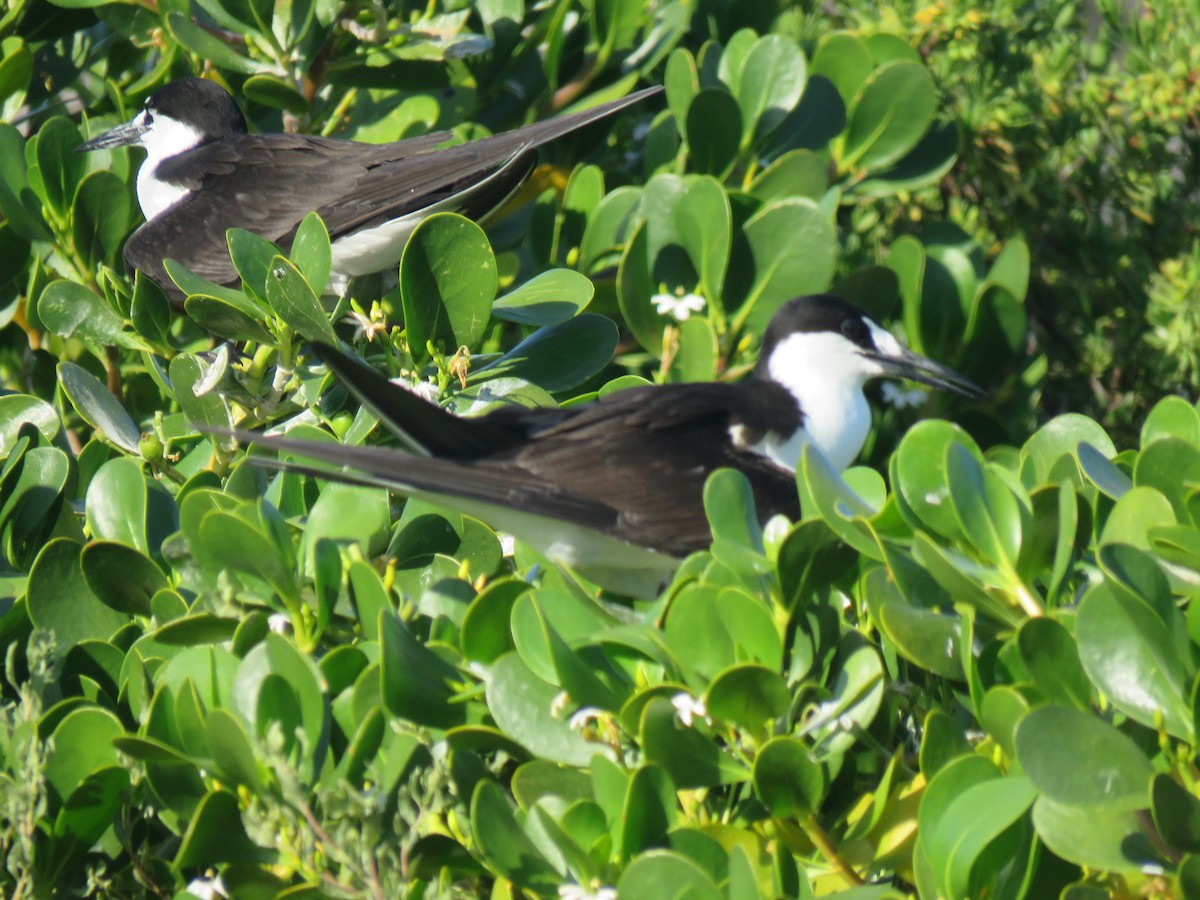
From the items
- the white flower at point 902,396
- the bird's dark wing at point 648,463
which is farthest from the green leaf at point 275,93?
the white flower at point 902,396

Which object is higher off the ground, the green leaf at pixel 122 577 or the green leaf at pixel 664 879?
the green leaf at pixel 664 879

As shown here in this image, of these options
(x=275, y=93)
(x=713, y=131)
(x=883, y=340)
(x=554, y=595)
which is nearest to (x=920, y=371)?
(x=883, y=340)

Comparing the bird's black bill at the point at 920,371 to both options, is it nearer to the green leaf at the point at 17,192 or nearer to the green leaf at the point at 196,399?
the green leaf at the point at 196,399

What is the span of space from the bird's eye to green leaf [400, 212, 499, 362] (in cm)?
136

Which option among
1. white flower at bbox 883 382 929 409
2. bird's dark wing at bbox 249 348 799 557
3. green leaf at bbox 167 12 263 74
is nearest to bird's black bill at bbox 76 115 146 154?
green leaf at bbox 167 12 263 74

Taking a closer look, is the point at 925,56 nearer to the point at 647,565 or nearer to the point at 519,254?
the point at 519,254

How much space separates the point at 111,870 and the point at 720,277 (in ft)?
6.53

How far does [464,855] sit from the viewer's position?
1812 mm

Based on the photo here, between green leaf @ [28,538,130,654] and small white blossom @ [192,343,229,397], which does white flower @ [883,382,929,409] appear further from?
green leaf @ [28,538,130,654]

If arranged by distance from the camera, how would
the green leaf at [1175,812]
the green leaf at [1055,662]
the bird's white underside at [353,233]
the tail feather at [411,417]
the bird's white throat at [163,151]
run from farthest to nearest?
1. the bird's white throat at [163,151]
2. the bird's white underside at [353,233]
3. the tail feather at [411,417]
4. the green leaf at [1055,662]
5. the green leaf at [1175,812]

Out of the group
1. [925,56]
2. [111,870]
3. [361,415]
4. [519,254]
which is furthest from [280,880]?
[925,56]

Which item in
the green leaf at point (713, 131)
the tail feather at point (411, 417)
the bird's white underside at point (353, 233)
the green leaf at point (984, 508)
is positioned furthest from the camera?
the bird's white underside at point (353, 233)

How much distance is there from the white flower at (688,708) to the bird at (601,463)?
2.73 ft

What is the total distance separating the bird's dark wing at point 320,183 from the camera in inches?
154
